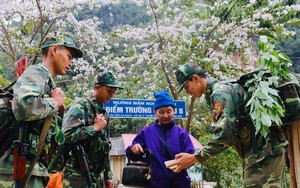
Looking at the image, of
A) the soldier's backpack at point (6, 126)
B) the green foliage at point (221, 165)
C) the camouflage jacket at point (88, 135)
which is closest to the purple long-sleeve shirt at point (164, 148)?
the camouflage jacket at point (88, 135)

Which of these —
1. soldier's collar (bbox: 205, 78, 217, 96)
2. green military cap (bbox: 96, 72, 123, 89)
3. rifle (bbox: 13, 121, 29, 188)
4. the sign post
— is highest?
the sign post

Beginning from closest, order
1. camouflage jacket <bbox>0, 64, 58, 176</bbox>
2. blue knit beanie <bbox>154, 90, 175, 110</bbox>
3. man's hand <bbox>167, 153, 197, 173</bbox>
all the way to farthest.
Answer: camouflage jacket <bbox>0, 64, 58, 176</bbox>, man's hand <bbox>167, 153, 197, 173</bbox>, blue knit beanie <bbox>154, 90, 175, 110</bbox>

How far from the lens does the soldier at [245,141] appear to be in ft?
9.50

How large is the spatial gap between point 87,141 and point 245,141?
144cm

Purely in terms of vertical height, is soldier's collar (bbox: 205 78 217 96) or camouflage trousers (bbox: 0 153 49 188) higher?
soldier's collar (bbox: 205 78 217 96)

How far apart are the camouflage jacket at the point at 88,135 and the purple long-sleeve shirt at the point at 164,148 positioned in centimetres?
40

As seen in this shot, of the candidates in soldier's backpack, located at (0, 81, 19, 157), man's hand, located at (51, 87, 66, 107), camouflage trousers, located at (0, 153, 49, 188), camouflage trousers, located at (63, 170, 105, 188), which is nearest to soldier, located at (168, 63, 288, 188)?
camouflage trousers, located at (63, 170, 105, 188)

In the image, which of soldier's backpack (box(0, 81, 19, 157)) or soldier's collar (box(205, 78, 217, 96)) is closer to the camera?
soldier's backpack (box(0, 81, 19, 157))

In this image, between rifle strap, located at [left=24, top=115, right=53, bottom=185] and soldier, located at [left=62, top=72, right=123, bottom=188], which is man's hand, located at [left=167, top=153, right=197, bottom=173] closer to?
soldier, located at [left=62, top=72, right=123, bottom=188]

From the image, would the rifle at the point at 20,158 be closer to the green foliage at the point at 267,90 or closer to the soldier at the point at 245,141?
the soldier at the point at 245,141

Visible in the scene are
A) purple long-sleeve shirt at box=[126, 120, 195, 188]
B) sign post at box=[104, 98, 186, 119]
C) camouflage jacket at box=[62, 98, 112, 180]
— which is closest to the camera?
camouflage jacket at box=[62, 98, 112, 180]

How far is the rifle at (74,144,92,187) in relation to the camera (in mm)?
3387

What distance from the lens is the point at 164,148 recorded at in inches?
156

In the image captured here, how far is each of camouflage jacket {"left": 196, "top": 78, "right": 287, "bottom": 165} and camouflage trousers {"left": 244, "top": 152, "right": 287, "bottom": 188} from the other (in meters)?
0.05
